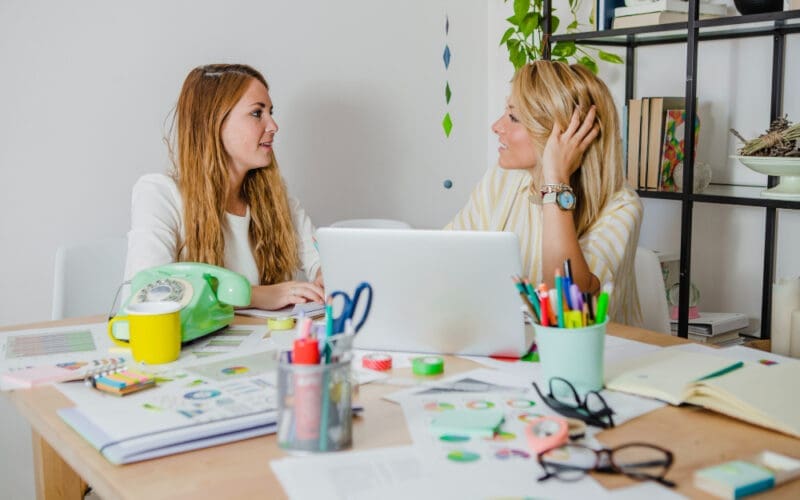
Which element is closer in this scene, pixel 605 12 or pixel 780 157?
pixel 780 157

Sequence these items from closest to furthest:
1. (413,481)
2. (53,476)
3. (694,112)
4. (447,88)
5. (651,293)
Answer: (413,481), (53,476), (651,293), (694,112), (447,88)

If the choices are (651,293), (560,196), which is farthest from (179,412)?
(651,293)

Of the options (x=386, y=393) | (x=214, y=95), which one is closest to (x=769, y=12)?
(x=214, y=95)

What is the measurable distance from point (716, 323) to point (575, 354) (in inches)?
57.4

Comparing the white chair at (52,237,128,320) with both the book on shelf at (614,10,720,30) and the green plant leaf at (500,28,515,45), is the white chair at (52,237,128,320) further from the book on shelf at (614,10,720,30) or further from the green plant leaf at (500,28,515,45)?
the book on shelf at (614,10,720,30)

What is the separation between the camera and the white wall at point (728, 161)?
8.18ft

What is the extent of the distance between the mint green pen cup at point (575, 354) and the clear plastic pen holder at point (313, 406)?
0.31 meters

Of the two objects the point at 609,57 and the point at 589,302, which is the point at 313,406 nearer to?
the point at 589,302

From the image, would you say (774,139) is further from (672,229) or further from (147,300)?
(147,300)

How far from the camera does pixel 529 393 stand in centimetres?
120

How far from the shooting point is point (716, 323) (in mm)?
2467

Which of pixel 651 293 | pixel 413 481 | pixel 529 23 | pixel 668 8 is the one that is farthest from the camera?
pixel 529 23

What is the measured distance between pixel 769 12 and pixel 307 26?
1463 millimetres

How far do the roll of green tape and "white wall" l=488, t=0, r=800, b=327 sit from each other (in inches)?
61.9
